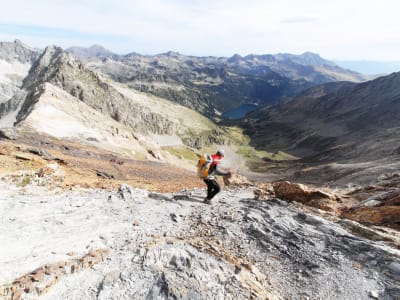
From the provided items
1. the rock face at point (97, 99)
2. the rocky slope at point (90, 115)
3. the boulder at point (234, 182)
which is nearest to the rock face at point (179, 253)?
the boulder at point (234, 182)

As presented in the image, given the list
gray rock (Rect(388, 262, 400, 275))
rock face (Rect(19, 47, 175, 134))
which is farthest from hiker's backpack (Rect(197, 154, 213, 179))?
rock face (Rect(19, 47, 175, 134))

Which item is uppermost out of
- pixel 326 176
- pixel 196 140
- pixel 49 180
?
pixel 49 180

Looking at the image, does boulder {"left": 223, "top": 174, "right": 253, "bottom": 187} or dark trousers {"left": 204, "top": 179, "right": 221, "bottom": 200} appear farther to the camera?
boulder {"left": 223, "top": 174, "right": 253, "bottom": 187}

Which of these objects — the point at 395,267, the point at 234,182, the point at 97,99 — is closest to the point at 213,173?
the point at 234,182

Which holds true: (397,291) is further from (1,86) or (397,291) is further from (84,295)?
(1,86)

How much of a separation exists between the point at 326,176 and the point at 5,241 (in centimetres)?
5277

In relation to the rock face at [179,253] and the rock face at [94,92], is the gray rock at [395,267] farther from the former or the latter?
the rock face at [94,92]

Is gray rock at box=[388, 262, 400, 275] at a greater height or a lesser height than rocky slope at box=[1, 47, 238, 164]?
greater

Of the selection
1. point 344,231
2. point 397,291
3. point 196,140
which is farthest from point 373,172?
point 196,140

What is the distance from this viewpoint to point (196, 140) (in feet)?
559

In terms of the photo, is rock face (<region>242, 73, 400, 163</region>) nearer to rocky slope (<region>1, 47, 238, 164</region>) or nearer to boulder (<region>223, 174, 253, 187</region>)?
rocky slope (<region>1, 47, 238, 164</region>)

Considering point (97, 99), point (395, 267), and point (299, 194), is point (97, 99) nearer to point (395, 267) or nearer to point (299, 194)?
point (299, 194)

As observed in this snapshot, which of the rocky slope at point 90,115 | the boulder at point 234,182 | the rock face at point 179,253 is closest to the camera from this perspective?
the rock face at point 179,253

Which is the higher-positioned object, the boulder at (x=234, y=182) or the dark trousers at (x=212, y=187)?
the dark trousers at (x=212, y=187)
